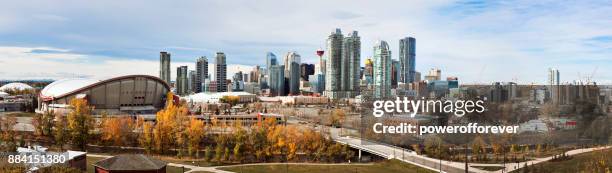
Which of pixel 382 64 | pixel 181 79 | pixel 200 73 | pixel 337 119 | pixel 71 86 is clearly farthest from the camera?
pixel 200 73

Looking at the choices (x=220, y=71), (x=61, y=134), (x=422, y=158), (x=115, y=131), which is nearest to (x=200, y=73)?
(x=220, y=71)

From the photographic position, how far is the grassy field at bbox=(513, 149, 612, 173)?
21797 mm

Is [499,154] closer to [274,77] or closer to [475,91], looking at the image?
[475,91]

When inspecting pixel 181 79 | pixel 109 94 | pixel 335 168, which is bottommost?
pixel 335 168

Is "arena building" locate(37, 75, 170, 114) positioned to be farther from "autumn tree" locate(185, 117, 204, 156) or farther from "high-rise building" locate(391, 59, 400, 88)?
"high-rise building" locate(391, 59, 400, 88)

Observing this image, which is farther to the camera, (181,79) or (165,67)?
(181,79)

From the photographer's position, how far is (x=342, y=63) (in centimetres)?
11519

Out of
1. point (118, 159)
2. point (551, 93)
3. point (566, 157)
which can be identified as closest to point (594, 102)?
point (551, 93)

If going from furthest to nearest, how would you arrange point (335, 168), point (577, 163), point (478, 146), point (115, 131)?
point (115, 131)
point (478, 146)
point (335, 168)
point (577, 163)

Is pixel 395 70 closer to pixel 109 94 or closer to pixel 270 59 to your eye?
pixel 270 59

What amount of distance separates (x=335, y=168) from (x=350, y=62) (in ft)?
301

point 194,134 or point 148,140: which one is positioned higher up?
point 194,134

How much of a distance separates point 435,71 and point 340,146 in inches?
5035

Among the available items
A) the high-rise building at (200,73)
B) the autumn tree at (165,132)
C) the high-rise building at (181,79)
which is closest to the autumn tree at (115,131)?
the autumn tree at (165,132)
